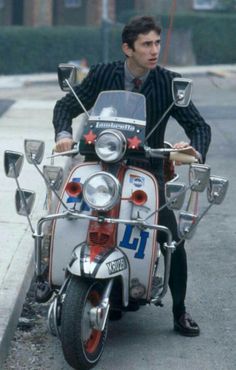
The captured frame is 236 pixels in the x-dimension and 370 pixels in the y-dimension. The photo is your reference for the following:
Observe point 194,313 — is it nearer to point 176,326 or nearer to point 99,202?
point 176,326

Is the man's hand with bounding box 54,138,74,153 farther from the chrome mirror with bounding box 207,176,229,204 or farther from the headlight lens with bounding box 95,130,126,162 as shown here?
the chrome mirror with bounding box 207,176,229,204

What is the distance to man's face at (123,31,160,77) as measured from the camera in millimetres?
6270

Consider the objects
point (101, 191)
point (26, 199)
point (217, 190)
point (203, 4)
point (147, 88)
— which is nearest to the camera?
point (101, 191)

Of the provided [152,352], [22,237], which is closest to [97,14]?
[22,237]

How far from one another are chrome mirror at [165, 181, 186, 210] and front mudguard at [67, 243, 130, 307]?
392 mm

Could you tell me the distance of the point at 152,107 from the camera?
6414 millimetres

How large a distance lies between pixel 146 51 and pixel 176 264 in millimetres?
1196

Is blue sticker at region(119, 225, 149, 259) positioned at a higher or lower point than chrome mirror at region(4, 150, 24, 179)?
lower

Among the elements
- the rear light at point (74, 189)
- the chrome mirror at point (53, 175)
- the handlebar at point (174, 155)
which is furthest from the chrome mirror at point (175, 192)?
the chrome mirror at point (53, 175)

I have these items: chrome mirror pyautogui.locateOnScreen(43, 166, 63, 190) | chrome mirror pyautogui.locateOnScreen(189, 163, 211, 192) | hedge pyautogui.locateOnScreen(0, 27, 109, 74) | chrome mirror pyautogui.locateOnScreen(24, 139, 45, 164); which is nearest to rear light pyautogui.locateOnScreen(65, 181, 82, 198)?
chrome mirror pyautogui.locateOnScreen(43, 166, 63, 190)

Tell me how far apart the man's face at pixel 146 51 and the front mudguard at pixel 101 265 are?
41.6 inches

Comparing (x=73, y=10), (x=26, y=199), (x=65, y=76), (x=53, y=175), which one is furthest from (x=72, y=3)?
(x=53, y=175)

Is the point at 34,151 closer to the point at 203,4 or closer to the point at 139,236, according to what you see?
the point at 139,236

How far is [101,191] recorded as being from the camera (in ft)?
19.0
